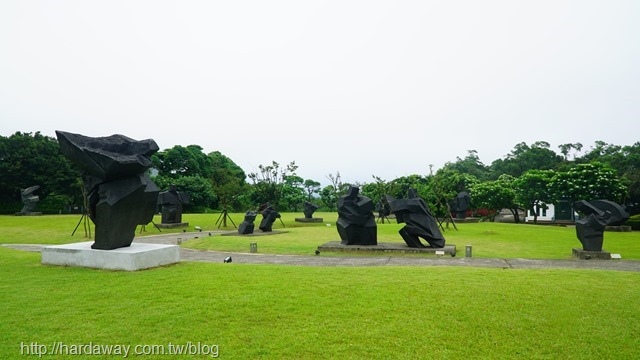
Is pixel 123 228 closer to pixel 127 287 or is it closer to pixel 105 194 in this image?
pixel 105 194

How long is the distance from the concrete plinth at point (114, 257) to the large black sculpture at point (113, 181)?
473 mm

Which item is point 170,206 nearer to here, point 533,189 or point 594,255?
point 594,255

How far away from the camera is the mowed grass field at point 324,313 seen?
20.4 ft

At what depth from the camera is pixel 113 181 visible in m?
12.8

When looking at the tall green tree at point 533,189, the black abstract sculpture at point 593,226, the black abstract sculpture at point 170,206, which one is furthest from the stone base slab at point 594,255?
the tall green tree at point 533,189

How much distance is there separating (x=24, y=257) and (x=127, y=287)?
6.96 metres

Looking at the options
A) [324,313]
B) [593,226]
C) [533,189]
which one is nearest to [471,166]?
[533,189]

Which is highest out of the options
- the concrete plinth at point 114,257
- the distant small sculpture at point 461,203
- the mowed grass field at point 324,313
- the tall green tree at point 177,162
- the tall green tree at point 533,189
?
the tall green tree at point 177,162

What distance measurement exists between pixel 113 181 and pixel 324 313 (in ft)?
27.8

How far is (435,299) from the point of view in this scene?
8281mm

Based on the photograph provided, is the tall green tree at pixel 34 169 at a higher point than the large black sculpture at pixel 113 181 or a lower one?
higher

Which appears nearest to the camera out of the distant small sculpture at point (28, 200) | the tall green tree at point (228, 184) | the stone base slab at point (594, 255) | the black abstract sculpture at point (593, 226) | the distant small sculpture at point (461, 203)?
the stone base slab at point (594, 255)

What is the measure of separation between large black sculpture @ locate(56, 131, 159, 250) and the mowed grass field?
1590 mm

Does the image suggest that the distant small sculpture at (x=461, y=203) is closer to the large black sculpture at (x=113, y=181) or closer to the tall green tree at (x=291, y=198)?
the tall green tree at (x=291, y=198)
